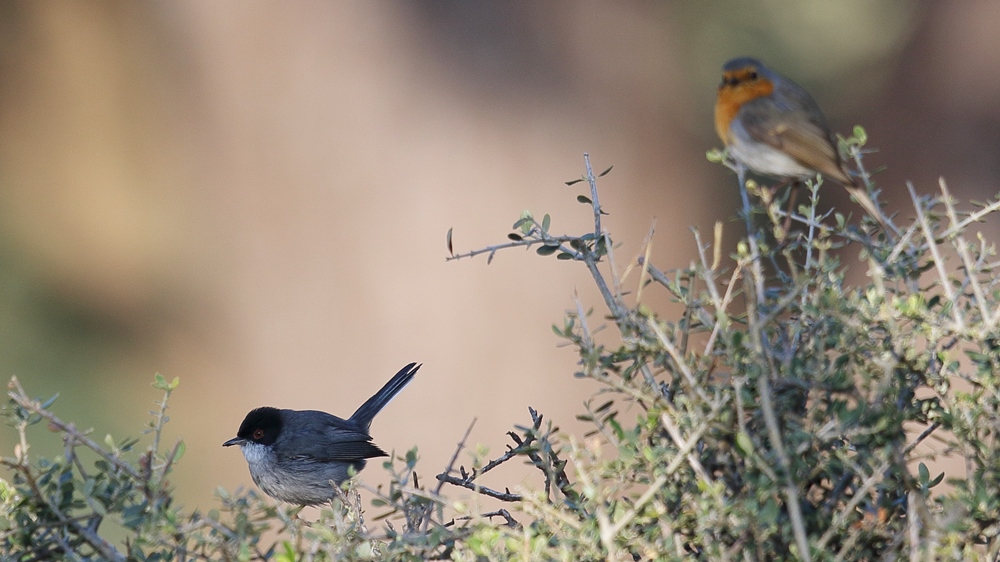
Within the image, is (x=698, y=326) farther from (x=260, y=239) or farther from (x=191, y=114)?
(x=191, y=114)

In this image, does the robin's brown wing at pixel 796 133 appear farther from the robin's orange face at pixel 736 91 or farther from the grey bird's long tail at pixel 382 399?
the grey bird's long tail at pixel 382 399

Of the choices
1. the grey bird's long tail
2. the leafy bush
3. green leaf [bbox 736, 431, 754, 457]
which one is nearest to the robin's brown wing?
the leafy bush

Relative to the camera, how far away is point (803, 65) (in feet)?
30.8

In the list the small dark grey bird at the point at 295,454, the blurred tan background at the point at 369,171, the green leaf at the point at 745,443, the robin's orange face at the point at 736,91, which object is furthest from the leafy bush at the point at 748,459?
the blurred tan background at the point at 369,171

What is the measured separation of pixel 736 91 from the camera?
267 centimetres

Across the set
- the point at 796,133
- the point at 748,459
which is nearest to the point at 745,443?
the point at 748,459

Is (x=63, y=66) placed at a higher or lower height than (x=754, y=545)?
higher

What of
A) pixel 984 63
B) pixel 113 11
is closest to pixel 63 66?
pixel 113 11

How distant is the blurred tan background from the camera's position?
8.50 m

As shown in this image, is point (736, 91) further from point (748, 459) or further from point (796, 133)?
point (748, 459)

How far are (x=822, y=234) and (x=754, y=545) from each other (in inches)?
23.8

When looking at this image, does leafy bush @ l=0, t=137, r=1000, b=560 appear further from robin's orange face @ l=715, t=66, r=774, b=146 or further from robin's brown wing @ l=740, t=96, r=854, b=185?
robin's orange face @ l=715, t=66, r=774, b=146

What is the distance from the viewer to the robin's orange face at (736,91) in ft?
8.59

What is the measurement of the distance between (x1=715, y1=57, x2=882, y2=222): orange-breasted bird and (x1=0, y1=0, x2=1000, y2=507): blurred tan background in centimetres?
535
